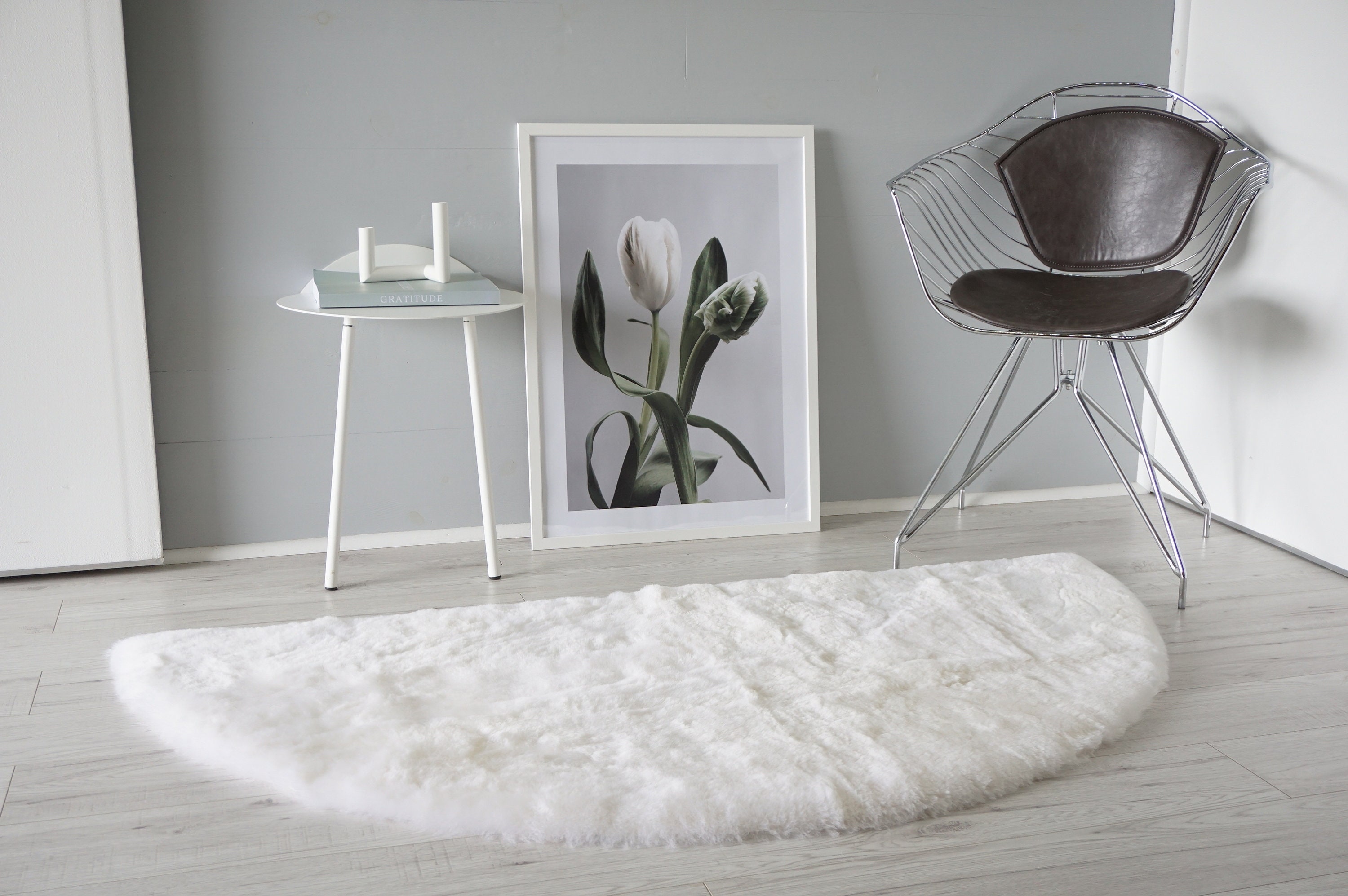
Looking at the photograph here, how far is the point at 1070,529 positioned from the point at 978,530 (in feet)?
0.78

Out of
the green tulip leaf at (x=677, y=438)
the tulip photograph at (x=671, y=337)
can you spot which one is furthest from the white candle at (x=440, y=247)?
the green tulip leaf at (x=677, y=438)

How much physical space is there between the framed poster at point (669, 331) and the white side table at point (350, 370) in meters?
0.23

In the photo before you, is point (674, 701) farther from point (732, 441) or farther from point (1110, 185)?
point (1110, 185)

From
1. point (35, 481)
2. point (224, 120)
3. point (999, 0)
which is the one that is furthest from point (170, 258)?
point (999, 0)

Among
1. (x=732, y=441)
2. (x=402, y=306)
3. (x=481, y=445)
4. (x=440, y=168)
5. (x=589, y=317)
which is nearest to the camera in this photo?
(x=402, y=306)

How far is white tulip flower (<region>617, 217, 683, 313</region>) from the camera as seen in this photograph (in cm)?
Result: 267

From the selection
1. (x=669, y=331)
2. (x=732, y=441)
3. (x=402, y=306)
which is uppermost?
(x=402, y=306)

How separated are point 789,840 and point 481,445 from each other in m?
1.25

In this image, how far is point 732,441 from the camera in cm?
277

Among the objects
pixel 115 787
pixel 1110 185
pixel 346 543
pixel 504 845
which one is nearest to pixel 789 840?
pixel 504 845

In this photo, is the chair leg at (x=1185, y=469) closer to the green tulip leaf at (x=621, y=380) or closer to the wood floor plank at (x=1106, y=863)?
the green tulip leaf at (x=621, y=380)

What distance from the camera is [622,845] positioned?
4.45ft

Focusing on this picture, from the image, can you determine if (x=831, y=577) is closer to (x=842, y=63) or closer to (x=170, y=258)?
(x=842, y=63)

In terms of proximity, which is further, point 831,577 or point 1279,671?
point 831,577
